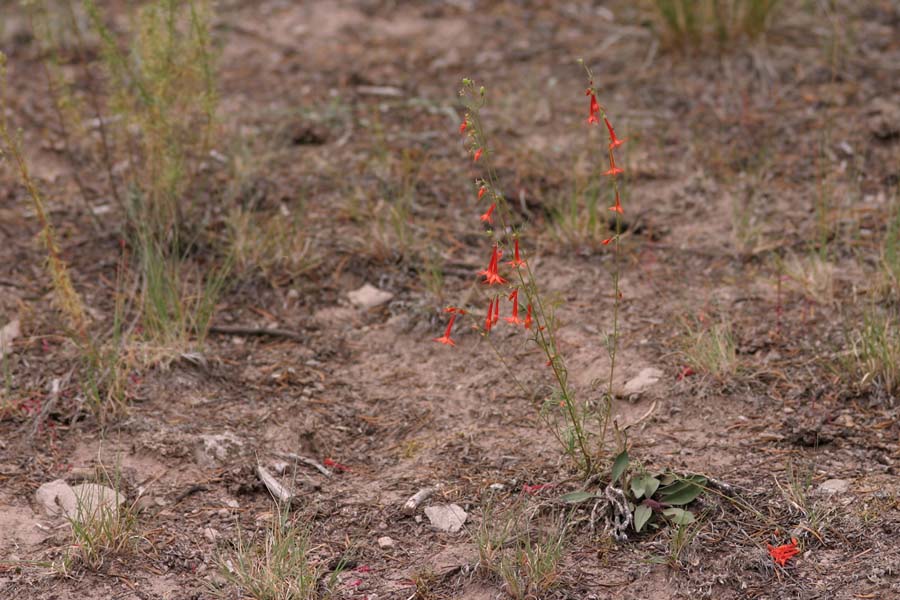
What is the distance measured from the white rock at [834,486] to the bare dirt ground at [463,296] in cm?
1

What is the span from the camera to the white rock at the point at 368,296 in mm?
4043

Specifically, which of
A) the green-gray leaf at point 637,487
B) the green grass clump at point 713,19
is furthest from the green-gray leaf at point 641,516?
the green grass clump at point 713,19

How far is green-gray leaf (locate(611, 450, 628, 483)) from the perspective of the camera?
111 inches

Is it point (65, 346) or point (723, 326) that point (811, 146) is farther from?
point (65, 346)

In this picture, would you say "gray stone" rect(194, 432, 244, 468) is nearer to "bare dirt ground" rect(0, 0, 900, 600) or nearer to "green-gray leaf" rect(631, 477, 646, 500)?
"bare dirt ground" rect(0, 0, 900, 600)

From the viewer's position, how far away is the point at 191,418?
3350mm

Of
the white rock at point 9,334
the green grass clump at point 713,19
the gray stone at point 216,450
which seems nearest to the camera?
the gray stone at point 216,450

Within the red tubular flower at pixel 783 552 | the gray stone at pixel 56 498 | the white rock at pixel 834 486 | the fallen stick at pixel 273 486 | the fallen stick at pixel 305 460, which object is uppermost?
the red tubular flower at pixel 783 552

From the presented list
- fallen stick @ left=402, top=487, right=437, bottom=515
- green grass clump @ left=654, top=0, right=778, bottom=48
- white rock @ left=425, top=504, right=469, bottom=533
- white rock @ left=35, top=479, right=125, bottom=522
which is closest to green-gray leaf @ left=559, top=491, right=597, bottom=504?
white rock @ left=425, top=504, right=469, bottom=533

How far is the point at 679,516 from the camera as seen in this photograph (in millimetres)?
2744

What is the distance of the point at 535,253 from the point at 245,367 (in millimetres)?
1216

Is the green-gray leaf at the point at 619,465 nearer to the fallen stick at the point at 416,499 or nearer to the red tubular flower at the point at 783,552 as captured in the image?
the red tubular flower at the point at 783,552

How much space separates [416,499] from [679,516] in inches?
27.9

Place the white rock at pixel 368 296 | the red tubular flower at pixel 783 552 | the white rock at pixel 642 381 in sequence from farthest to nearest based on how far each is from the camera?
the white rock at pixel 368 296
the white rock at pixel 642 381
the red tubular flower at pixel 783 552
